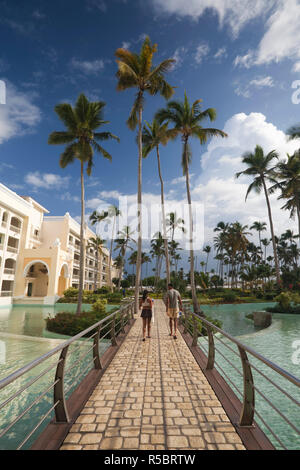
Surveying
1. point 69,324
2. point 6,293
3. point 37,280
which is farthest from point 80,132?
point 37,280

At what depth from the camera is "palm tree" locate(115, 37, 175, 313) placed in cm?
1291

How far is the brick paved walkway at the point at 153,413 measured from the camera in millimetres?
2566

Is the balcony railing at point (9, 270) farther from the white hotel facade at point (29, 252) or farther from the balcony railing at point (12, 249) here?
the balcony railing at point (12, 249)

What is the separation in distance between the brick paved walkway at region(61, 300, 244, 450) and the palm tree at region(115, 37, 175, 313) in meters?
8.95

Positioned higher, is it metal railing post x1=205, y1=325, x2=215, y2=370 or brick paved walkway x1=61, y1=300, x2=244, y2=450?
metal railing post x1=205, y1=325, x2=215, y2=370

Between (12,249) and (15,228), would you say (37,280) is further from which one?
(15,228)

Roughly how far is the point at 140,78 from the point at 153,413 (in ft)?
52.4

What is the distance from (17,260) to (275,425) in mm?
29788

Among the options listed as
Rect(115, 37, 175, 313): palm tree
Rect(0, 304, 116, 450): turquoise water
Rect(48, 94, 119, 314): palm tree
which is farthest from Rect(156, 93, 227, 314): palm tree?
Rect(0, 304, 116, 450): turquoise water

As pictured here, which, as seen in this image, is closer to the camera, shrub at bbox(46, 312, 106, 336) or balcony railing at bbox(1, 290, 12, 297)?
shrub at bbox(46, 312, 106, 336)

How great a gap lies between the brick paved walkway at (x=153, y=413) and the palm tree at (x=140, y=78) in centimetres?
895

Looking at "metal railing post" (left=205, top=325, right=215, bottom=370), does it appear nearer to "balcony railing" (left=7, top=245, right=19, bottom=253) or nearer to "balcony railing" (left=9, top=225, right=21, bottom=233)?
"balcony railing" (left=7, top=245, right=19, bottom=253)
